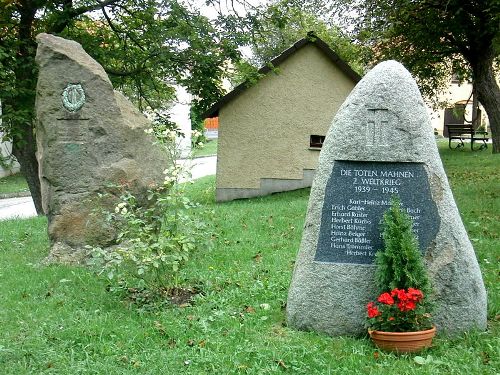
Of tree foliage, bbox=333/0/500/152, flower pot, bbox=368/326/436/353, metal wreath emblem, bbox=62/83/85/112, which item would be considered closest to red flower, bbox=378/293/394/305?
flower pot, bbox=368/326/436/353

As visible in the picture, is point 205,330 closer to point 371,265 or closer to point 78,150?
point 371,265

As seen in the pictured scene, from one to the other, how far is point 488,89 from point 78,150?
14682 mm

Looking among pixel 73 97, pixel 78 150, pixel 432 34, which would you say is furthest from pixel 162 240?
pixel 432 34

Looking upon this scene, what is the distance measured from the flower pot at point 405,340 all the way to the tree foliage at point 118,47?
9.35 metres

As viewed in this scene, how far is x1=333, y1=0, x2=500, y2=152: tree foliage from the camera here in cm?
1594

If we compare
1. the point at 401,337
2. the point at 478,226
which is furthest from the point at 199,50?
the point at 401,337

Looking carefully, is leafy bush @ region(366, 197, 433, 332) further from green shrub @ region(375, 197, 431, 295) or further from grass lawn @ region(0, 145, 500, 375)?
grass lawn @ region(0, 145, 500, 375)

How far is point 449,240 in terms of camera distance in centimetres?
493

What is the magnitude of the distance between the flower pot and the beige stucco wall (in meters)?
11.7

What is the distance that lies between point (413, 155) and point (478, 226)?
4.53m

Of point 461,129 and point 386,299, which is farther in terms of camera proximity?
point 461,129

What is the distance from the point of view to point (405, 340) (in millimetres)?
4562

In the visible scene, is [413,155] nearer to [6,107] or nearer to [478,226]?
[478,226]

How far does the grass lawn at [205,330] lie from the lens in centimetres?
452
